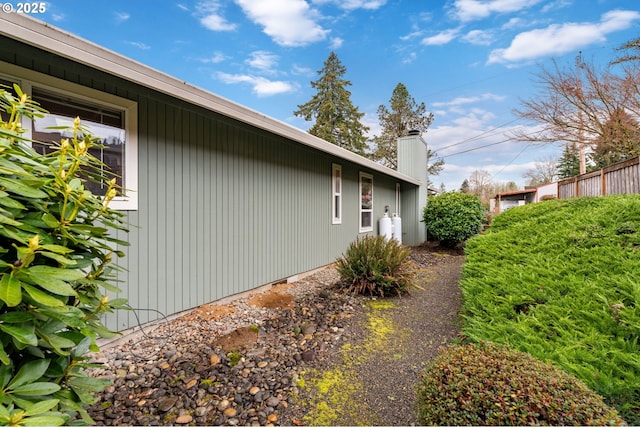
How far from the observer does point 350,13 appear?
299 inches

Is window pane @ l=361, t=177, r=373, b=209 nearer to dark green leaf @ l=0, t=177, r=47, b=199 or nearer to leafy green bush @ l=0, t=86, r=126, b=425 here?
leafy green bush @ l=0, t=86, r=126, b=425

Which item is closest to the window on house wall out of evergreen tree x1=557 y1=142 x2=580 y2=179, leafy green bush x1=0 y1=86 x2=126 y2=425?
leafy green bush x1=0 y1=86 x2=126 y2=425

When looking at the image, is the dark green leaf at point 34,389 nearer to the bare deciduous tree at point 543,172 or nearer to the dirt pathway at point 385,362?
→ the dirt pathway at point 385,362

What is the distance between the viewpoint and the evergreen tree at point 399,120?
23.1 metres

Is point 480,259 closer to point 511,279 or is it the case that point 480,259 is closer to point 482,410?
point 511,279

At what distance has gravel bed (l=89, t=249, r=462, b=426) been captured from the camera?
2.07 metres

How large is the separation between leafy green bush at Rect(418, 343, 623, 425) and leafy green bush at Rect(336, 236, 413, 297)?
2937 millimetres

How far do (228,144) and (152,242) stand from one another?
1808mm

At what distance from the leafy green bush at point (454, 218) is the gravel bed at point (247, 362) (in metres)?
6.17

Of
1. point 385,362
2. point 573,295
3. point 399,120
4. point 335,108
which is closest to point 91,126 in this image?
point 385,362

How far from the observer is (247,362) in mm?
2670

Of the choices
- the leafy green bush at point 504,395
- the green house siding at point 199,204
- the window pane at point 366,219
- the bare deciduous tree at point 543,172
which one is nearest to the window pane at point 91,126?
the green house siding at point 199,204

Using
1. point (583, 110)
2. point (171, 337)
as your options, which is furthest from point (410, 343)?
point (583, 110)

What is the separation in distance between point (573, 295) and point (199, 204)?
4430 millimetres
